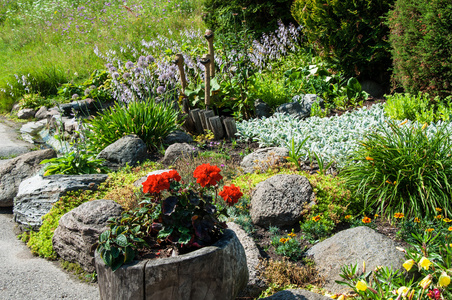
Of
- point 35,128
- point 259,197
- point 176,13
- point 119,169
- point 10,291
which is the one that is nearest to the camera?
point 10,291

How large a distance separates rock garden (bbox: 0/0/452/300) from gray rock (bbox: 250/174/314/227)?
15 millimetres

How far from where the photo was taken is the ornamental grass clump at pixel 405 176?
150 inches

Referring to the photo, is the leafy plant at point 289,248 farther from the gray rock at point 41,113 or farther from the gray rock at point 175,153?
the gray rock at point 41,113

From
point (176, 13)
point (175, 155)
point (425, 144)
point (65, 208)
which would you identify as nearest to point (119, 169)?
point (175, 155)

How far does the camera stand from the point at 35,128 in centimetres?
905

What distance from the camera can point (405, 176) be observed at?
3926 millimetres

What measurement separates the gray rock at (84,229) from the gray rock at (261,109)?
12.8ft

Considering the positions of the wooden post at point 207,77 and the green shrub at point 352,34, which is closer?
the wooden post at point 207,77

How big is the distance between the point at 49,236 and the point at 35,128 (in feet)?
18.4

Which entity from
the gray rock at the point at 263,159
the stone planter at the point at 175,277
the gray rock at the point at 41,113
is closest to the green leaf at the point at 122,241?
the stone planter at the point at 175,277

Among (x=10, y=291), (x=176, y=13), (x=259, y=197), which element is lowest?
(x=10, y=291)

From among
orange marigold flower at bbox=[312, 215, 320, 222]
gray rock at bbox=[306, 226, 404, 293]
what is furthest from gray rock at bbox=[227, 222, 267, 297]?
orange marigold flower at bbox=[312, 215, 320, 222]

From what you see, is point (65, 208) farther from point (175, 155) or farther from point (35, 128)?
point (35, 128)

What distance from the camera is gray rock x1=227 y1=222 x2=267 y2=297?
319 centimetres
